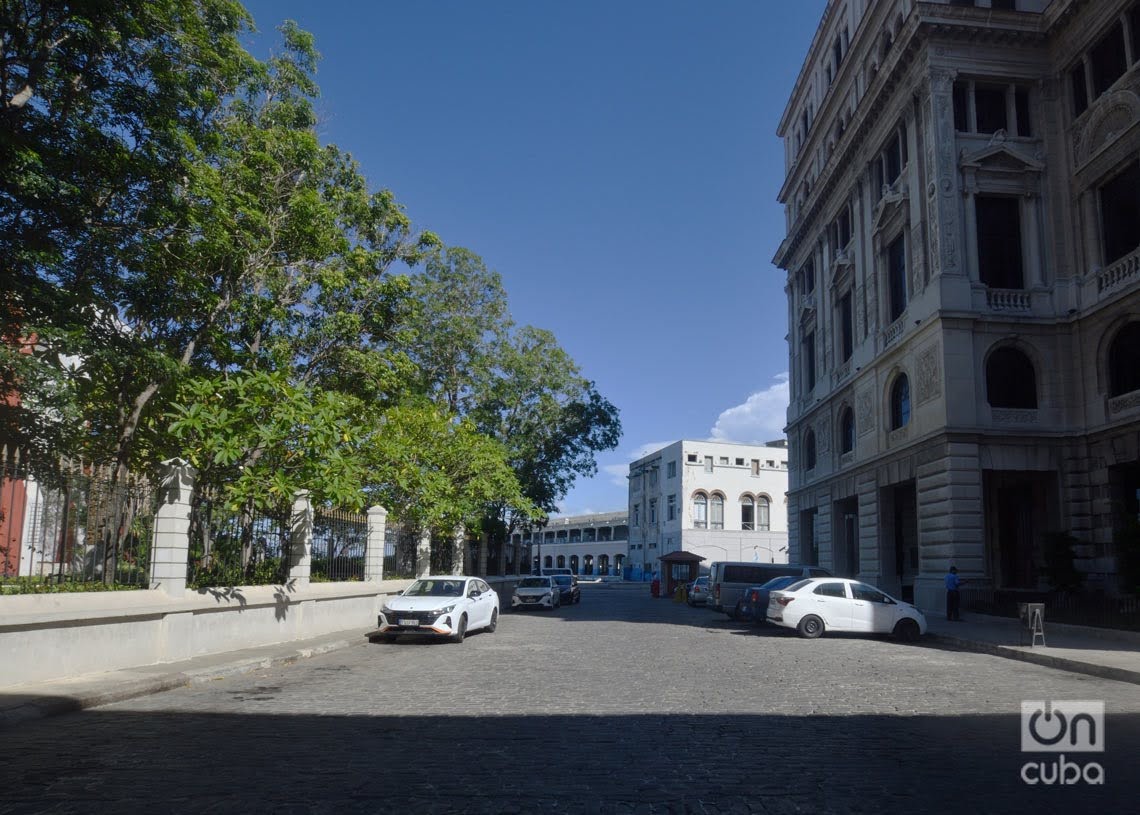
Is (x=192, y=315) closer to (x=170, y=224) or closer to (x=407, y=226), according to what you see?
(x=170, y=224)

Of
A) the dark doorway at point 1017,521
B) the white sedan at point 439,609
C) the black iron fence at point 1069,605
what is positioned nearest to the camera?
the white sedan at point 439,609

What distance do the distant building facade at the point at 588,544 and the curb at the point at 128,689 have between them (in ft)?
272

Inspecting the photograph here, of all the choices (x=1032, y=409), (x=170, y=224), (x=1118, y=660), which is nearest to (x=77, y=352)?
(x=170, y=224)

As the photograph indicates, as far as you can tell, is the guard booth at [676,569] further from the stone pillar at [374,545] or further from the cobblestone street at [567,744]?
the cobblestone street at [567,744]

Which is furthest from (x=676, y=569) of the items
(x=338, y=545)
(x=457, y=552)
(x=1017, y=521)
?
(x=338, y=545)

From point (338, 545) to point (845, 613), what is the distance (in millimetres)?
12357

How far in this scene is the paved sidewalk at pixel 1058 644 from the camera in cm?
1479

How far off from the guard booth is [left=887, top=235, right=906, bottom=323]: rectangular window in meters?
22.9

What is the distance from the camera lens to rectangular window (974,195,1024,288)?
2833cm

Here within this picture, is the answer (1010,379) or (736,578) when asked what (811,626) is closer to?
(736,578)

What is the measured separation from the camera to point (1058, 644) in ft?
61.3

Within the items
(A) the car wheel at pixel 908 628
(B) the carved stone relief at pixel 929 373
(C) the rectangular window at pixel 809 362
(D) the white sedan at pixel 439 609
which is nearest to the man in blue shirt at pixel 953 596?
(A) the car wheel at pixel 908 628

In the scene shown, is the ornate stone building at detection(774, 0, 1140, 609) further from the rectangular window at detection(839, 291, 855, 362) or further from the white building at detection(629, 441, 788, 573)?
the white building at detection(629, 441, 788, 573)

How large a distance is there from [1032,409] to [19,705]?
27223 mm
